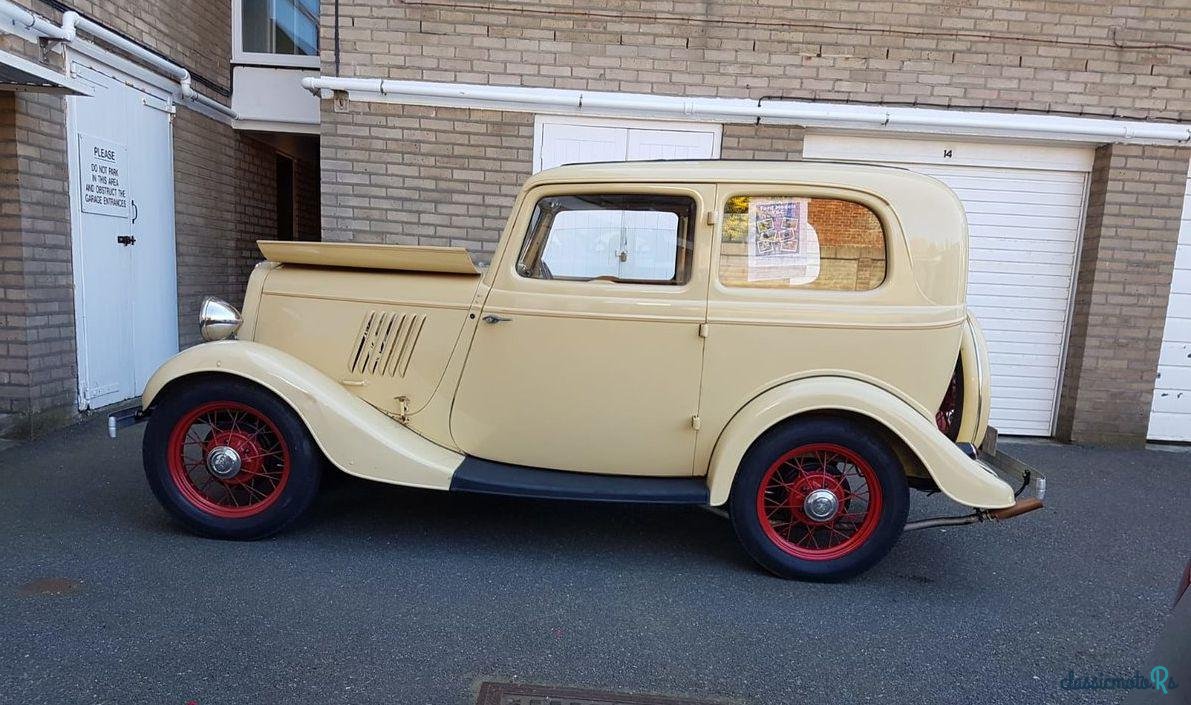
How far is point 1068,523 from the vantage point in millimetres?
4137

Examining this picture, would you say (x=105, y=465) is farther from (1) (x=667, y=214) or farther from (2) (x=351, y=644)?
(1) (x=667, y=214)

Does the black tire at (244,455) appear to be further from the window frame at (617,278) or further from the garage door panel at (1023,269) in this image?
the garage door panel at (1023,269)

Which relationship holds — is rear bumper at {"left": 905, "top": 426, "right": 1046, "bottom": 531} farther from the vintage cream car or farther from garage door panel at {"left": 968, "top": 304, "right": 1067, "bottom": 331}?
garage door panel at {"left": 968, "top": 304, "right": 1067, "bottom": 331}

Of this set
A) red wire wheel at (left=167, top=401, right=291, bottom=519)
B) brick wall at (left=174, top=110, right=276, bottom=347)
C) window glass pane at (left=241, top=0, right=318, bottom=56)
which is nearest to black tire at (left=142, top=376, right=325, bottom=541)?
red wire wheel at (left=167, top=401, right=291, bottom=519)

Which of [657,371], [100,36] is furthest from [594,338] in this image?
[100,36]

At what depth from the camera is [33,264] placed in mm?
4941

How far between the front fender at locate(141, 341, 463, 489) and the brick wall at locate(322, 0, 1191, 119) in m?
3.30

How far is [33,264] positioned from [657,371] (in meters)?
4.87

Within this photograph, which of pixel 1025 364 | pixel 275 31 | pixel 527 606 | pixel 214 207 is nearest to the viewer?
pixel 527 606

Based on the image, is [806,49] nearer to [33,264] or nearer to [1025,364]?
[1025,364]

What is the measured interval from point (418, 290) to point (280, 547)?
146 centimetres

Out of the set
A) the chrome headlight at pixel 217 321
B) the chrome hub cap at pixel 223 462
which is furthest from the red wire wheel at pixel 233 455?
the chrome headlight at pixel 217 321

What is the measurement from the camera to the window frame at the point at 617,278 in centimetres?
322

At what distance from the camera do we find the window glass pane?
7.29 m
